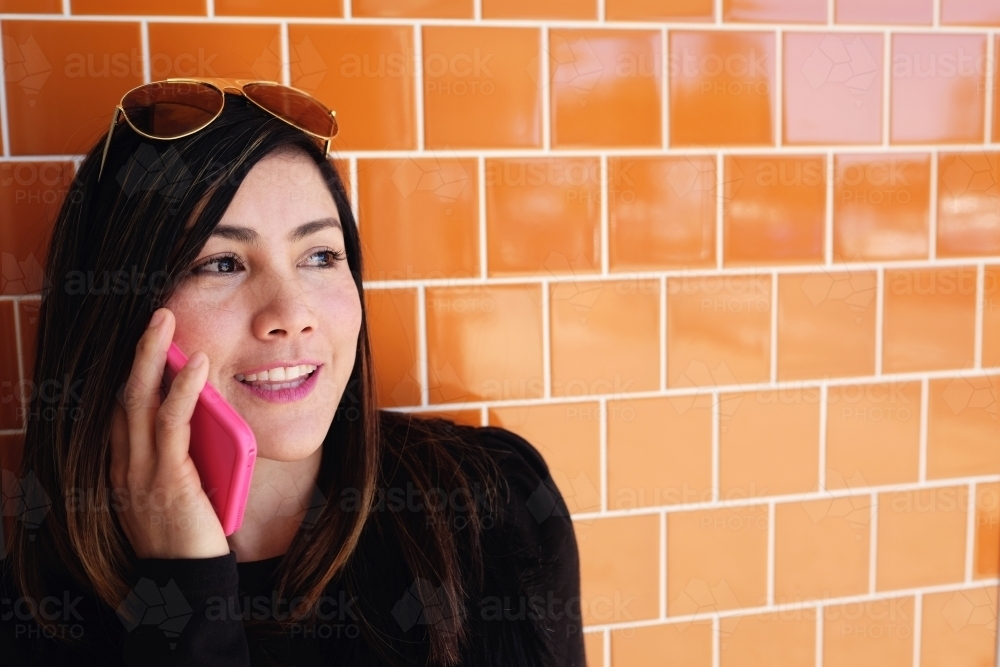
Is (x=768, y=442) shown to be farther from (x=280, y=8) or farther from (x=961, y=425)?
(x=280, y=8)

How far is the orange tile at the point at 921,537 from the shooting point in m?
1.47

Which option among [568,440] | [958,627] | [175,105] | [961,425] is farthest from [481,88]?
[958,627]

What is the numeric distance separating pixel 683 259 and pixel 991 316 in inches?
22.2

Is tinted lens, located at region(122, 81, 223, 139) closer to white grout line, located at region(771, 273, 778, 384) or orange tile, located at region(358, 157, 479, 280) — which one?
orange tile, located at region(358, 157, 479, 280)

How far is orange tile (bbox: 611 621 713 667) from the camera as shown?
1.40 m

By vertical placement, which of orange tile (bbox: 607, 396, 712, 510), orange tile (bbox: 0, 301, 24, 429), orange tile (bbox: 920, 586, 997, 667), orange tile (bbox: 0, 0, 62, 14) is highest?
orange tile (bbox: 0, 0, 62, 14)

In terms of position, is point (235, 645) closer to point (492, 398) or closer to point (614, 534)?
point (492, 398)

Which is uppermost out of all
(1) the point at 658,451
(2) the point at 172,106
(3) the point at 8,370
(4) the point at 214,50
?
(4) the point at 214,50

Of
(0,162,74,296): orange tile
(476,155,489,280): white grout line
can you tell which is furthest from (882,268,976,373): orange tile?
(0,162,74,296): orange tile

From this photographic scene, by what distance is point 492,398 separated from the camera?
1.33 metres

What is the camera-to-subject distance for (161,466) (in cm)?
102

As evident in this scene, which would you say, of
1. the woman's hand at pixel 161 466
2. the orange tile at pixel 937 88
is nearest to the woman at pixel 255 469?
the woman's hand at pixel 161 466

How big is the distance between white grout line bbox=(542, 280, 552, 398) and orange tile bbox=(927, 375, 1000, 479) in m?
Answer: 0.66

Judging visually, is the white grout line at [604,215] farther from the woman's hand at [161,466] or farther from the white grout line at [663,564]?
the woman's hand at [161,466]
